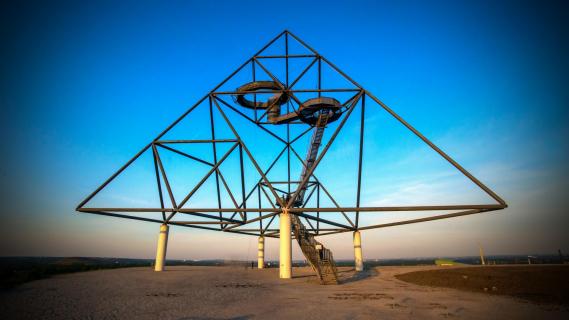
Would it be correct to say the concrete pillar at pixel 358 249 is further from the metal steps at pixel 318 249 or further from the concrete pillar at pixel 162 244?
the concrete pillar at pixel 162 244

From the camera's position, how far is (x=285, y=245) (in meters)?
13.8

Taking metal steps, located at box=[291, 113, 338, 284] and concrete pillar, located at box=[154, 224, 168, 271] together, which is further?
concrete pillar, located at box=[154, 224, 168, 271]

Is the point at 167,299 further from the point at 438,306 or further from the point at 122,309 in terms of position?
the point at 438,306

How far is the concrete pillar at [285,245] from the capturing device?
13.9m

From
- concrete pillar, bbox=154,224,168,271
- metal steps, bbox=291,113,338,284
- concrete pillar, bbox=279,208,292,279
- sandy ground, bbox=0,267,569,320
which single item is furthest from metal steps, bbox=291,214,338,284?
concrete pillar, bbox=154,224,168,271

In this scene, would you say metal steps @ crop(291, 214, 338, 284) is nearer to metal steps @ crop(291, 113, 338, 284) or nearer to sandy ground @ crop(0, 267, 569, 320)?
metal steps @ crop(291, 113, 338, 284)

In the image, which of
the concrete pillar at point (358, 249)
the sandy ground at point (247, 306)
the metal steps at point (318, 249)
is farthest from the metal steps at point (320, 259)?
the concrete pillar at point (358, 249)

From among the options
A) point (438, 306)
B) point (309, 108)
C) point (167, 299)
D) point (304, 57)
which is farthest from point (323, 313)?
point (304, 57)

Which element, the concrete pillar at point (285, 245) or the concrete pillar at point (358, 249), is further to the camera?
the concrete pillar at point (358, 249)

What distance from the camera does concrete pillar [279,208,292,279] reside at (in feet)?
45.5

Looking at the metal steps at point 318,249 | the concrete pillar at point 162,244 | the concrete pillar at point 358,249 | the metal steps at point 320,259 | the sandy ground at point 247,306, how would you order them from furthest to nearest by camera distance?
the concrete pillar at point 358,249 → the concrete pillar at point 162,244 → the metal steps at point 318,249 → the metal steps at point 320,259 → the sandy ground at point 247,306

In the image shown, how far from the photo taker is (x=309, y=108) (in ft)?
58.1

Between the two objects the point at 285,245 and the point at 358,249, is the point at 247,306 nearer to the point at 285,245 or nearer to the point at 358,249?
the point at 285,245

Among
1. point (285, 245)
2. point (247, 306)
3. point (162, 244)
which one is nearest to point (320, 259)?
point (285, 245)
